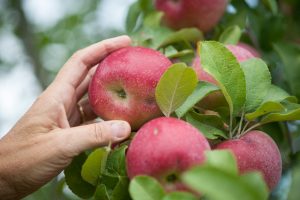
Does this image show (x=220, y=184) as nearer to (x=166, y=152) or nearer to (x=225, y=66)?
(x=166, y=152)

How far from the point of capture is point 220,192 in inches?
22.5

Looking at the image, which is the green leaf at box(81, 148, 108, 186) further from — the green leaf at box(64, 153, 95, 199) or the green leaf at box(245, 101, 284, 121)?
the green leaf at box(245, 101, 284, 121)

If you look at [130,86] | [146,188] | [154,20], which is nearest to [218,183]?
[146,188]

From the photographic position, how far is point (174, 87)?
893 mm

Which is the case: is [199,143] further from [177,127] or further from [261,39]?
[261,39]

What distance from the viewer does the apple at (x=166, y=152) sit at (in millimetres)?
772

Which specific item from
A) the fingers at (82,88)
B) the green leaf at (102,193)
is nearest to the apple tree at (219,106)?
the green leaf at (102,193)

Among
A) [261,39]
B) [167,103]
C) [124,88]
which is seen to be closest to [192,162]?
[167,103]

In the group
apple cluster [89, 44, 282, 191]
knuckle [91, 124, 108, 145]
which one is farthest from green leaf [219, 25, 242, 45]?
knuckle [91, 124, 108, 145]

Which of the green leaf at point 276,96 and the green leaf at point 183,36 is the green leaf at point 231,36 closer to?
the green leaf at point 183,36

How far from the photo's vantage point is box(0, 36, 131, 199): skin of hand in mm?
968

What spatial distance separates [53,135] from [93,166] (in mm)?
159

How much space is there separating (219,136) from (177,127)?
207 millimetres

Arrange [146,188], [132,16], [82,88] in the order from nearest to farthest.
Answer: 1. [146,188]
2. [82,88]
3. [132,16]
